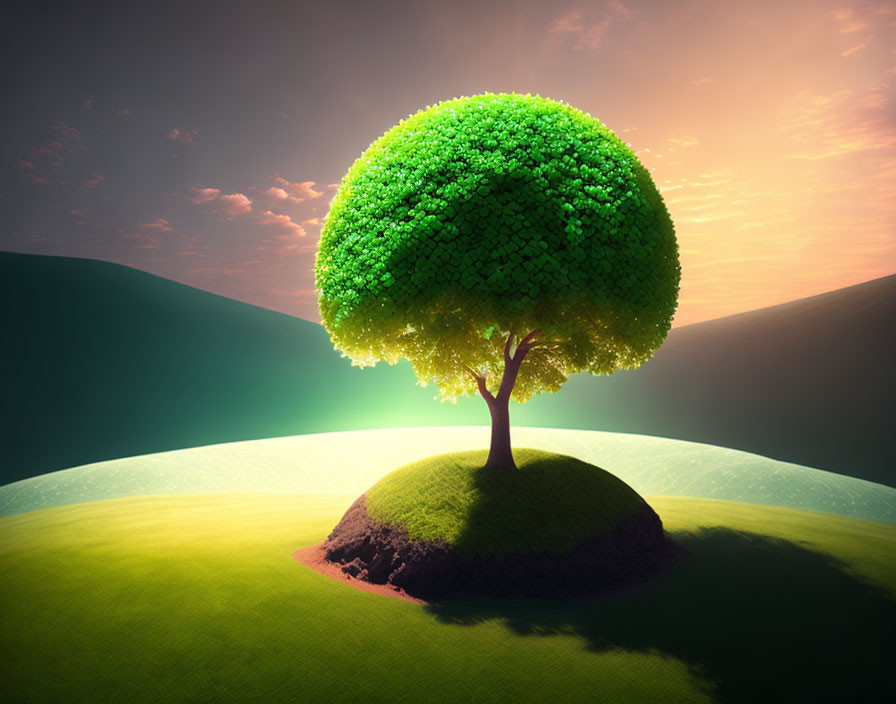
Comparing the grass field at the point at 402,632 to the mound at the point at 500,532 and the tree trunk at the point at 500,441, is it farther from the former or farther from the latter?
the tree trunk at the point at 500,441

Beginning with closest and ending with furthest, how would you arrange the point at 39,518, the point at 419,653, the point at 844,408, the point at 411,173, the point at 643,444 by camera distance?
the point at 419,653 → the point at 411,173 → the point at 39,518 → the point at 844,408 → the point at 643,444

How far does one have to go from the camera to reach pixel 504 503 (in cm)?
1064

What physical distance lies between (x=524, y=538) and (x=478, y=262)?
17.6 ft

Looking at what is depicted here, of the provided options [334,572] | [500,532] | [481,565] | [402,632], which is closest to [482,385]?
[500,532]

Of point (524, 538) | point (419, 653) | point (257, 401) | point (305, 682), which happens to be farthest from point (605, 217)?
point (257, 401)

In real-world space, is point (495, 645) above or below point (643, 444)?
below

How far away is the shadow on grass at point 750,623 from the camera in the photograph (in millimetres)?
7336

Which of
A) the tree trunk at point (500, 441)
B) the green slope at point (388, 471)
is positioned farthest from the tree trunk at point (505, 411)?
the green slope at point (388, 471)

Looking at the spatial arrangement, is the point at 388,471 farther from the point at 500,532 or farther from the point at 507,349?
the point at 500,532

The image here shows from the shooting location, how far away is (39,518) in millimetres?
15328

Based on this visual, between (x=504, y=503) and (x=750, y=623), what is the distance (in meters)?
4.62

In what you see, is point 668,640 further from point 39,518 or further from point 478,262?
point 39,518

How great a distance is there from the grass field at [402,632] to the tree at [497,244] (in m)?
4.30

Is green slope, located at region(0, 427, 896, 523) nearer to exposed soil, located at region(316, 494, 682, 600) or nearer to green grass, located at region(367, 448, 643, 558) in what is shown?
green grass, located at region(367, 448, 643, 558)
